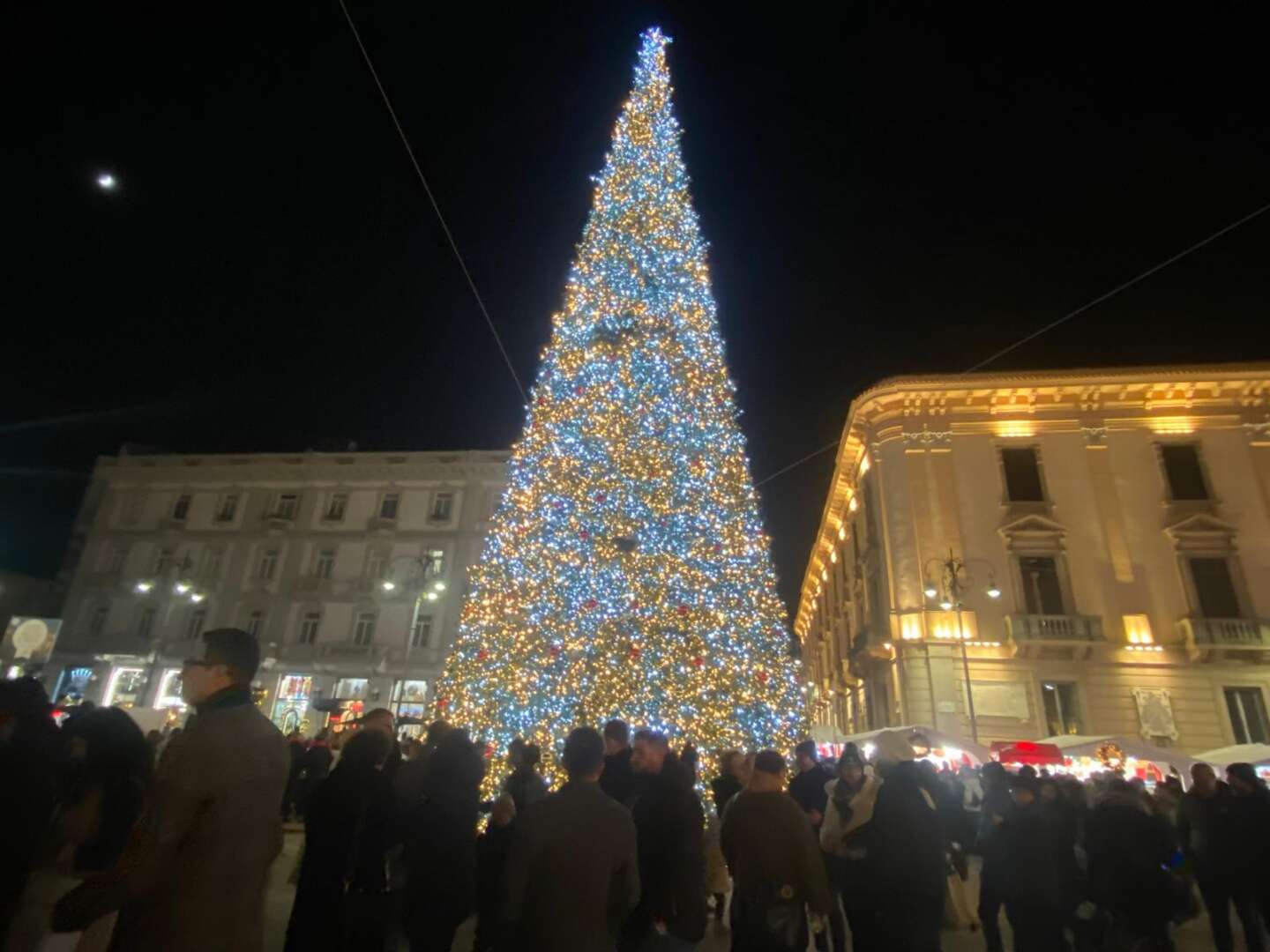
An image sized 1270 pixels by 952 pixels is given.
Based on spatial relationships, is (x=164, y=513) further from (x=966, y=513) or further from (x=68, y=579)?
(x=966, y=513)

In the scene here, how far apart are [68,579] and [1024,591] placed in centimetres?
4039

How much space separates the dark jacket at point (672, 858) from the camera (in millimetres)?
3684

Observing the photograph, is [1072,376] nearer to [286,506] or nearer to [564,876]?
[564,876]

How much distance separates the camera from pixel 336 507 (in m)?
31.8

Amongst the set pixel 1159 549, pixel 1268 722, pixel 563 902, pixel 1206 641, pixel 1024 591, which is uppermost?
pixel 1159 549

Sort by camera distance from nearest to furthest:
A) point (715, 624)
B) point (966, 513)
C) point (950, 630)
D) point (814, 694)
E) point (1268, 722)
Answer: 1. point (715, 624)
2. point (1268, 722)
3. point (950, 630)
4. point (966, 513)
5. point (814, 694)

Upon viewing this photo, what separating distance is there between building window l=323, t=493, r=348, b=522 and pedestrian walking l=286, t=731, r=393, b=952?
2929 centimetres

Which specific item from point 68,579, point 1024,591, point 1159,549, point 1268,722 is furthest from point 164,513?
point 1268,722

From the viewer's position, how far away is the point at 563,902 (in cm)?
284

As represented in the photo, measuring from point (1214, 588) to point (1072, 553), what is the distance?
3918mm

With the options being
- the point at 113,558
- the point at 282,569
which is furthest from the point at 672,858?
the point at 113,558

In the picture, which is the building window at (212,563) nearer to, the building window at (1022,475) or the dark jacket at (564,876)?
the building window at (1022,475)

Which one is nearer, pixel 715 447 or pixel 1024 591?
pixel 715 447

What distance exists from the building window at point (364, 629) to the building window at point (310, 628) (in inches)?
64.4
